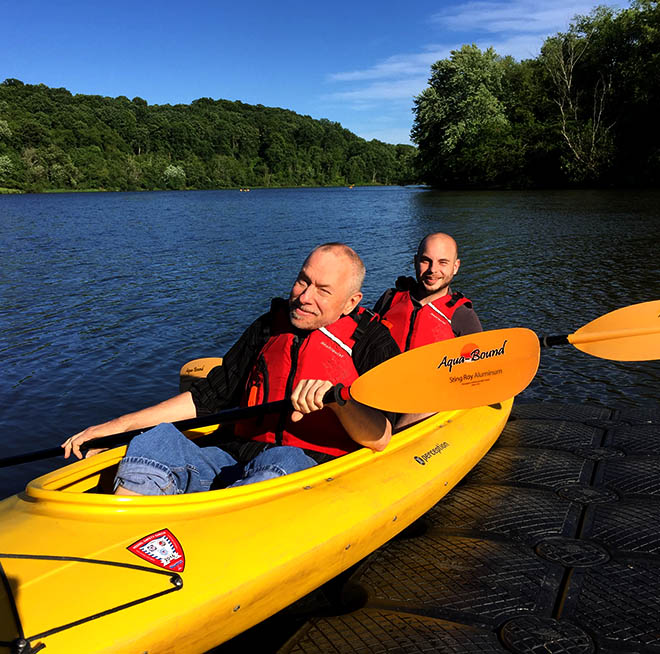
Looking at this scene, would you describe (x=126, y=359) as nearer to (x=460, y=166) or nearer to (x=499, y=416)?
(x=499, y=416)

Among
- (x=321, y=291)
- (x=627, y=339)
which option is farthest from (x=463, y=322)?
(x=321, y=291)

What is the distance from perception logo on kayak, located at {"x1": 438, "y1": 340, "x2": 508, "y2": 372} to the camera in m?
3.10

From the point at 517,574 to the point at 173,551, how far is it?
5.10 ft

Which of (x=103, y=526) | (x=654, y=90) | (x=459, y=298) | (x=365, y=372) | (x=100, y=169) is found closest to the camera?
(x=103, y=526)

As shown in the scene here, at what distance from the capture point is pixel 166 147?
281 feet

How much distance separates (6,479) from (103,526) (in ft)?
9.56

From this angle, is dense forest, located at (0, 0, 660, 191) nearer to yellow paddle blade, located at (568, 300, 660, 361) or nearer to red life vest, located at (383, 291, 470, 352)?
yellow paddle blade, located at (568, 300, 660, 361)

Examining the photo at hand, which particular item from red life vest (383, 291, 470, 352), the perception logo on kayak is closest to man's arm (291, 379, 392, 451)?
the perception logo on kayak

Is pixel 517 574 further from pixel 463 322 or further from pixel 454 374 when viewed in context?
pixel 463 322

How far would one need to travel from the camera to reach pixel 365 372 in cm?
266

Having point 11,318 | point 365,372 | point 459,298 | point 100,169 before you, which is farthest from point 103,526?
point 100,169

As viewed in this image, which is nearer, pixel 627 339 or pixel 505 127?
pixel 627 339

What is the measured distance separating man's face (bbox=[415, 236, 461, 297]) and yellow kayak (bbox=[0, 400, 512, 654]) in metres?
1.49

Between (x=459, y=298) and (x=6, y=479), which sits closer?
(x=459, y=298)
